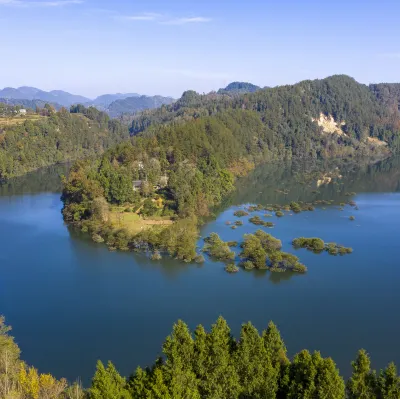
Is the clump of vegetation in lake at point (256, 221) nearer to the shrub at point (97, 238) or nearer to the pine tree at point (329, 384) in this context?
the shrub at point (97, 238)

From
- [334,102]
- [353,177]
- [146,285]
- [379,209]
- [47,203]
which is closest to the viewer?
[146,285]

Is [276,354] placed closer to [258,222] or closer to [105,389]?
[105,389]

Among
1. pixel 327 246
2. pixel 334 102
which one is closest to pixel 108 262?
pixel 327 246

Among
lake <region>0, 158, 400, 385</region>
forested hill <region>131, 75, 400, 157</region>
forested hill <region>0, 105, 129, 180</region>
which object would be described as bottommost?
lake <region>0, 158, 400, 385</region>

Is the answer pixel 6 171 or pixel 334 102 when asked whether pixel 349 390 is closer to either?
pixel 6 171

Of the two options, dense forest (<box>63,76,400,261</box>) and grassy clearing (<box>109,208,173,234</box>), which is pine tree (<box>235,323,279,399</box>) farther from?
grassy clearing (<box>109,208,173,234</box>)

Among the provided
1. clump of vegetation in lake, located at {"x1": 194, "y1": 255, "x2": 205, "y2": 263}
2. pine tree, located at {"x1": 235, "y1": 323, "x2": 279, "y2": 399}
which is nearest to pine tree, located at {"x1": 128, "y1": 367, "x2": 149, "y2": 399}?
pine tree, located at {"x1": 235, "y1": 323, "x2": 279, "y2": 399}
